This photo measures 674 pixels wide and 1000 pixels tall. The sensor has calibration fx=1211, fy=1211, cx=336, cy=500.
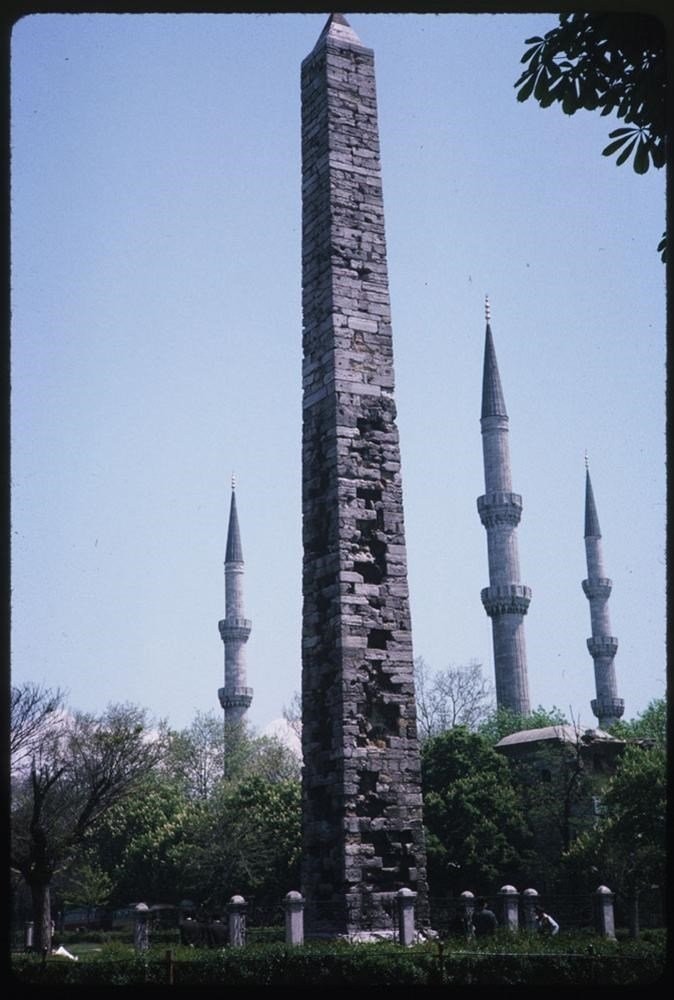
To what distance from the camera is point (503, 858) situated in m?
30.3

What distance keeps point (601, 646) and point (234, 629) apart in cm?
1811

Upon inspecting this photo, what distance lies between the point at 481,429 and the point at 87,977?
41.8 meters

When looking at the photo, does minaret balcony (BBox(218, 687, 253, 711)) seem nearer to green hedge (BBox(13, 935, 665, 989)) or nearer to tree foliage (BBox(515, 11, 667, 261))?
green hedge (BBox(13, 935, 665, 989))

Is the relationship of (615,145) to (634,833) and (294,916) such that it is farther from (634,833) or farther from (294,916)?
(634,833)

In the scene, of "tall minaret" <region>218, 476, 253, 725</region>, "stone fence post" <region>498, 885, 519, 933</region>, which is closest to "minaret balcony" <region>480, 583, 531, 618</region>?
"tall minaret" <region>218, 476, 253, 725</region>

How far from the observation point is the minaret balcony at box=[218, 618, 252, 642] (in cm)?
6062

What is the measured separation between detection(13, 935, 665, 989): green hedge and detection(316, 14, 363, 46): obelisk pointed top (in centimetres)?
1073

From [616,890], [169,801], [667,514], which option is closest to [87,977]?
[667,514]

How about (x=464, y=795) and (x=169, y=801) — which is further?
(x=169, y=801)

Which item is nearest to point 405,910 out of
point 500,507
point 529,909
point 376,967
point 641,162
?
point 376,967

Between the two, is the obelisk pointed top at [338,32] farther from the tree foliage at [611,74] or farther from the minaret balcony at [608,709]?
the minaret balcony at [608,709]

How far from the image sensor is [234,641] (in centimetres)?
6041

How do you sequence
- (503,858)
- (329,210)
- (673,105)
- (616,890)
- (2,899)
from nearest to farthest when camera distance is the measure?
(2,899) → (673,105) → (329,210) → (616,890) → (503,858)

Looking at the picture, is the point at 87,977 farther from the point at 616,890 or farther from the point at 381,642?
the point at 616,890
